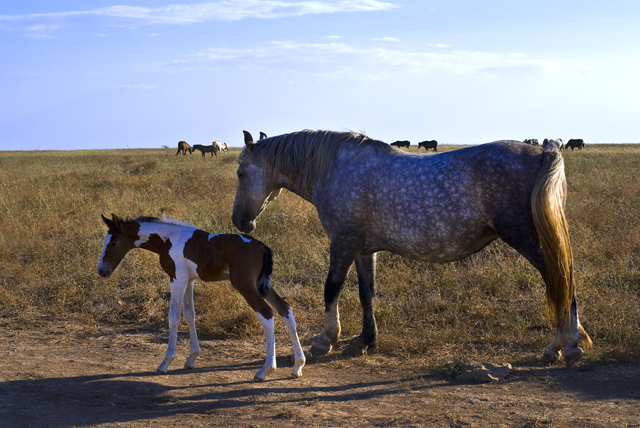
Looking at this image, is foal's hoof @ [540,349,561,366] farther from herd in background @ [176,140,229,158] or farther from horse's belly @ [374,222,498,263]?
herd in background @ [176,140,229,158]

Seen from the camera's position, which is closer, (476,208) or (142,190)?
(476,208)

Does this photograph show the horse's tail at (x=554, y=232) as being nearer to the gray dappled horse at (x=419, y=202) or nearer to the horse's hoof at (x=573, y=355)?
the gray dappled horse at (x=419, y=202)

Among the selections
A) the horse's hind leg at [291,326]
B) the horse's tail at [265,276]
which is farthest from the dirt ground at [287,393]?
the horse's tail at [265,276]

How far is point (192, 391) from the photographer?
4.25 meters

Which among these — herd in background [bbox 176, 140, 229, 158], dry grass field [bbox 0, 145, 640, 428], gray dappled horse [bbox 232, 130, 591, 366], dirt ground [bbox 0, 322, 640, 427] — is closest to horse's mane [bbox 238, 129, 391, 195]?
gray dappled horse [bbox 232, 130, 591, 366]

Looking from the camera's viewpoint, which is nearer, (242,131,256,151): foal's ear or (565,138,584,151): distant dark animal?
(242,131,256,151): foal's ear

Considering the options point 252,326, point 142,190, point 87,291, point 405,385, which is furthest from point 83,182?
point 405,385

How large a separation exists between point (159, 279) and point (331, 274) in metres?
3.20

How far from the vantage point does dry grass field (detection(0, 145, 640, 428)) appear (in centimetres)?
378

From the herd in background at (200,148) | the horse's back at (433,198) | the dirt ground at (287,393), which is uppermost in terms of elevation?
the herd in background at (200,148)

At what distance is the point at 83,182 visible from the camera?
16047 millimetres

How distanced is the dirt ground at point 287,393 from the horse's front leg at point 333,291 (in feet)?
0.45

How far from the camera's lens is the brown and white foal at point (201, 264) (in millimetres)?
4430

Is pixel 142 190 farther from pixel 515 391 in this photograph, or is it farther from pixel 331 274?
pixel 515 391
